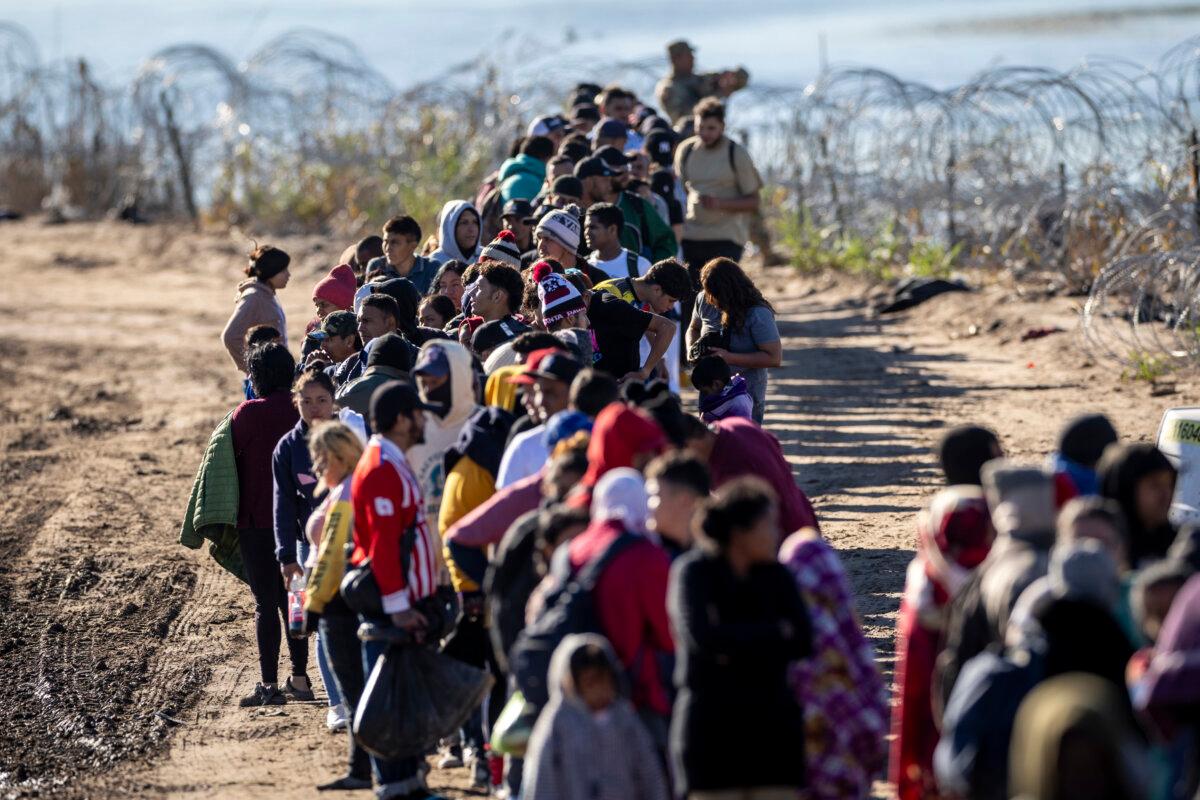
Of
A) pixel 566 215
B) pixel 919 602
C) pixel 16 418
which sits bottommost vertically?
pixel 16 418

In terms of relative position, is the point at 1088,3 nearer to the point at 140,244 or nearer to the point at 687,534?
the point at 140,244

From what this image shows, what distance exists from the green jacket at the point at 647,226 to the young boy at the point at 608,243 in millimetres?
1301

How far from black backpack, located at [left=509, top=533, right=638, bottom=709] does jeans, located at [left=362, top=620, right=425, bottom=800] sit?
4.07 ft

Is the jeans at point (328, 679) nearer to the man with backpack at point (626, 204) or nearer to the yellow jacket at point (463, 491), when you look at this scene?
the yellow jacket at point (463, 491)

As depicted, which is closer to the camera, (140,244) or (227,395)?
(227,395)

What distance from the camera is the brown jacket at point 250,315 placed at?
975 cm

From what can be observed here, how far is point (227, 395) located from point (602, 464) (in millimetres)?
11559

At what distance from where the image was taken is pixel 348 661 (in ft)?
22.4

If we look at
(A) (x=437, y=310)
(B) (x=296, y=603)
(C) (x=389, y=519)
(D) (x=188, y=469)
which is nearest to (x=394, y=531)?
(C) (x=389, y=519)

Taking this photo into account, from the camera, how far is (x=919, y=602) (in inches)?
200

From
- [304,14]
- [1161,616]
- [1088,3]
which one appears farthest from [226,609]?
[304,14]

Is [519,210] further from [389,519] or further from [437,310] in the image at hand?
[389,519]

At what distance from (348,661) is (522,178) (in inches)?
233

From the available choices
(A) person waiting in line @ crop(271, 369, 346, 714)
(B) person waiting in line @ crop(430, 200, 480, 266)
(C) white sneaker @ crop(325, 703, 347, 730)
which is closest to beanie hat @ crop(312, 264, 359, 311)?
(B) person waiting in line @ crop(430, 200, 480, 266)
